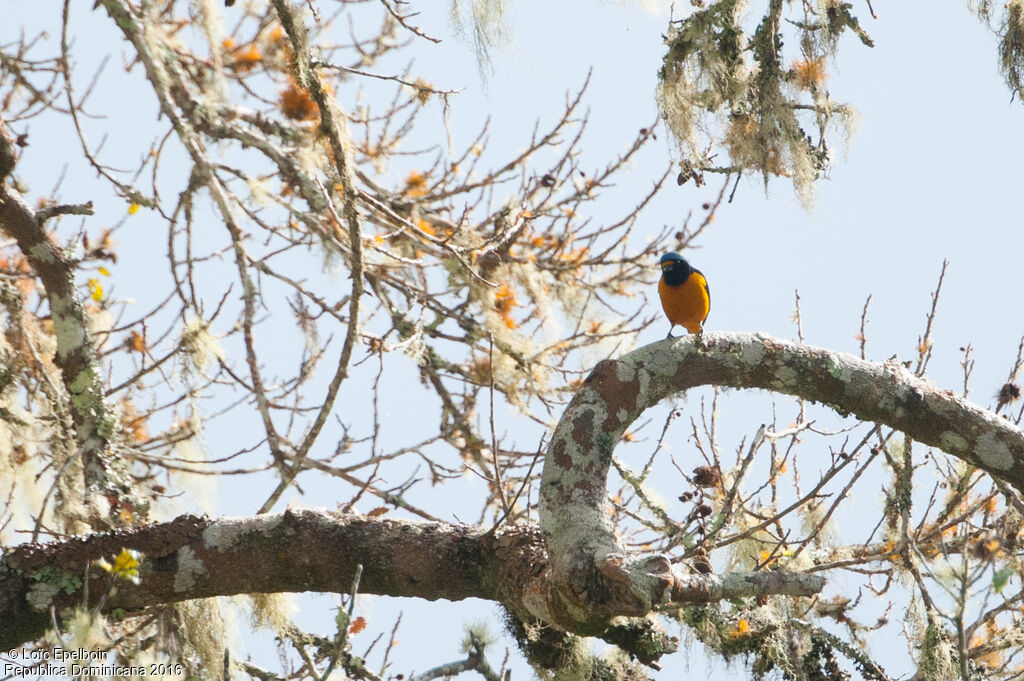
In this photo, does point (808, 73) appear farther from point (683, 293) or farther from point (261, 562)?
point (261, 562)

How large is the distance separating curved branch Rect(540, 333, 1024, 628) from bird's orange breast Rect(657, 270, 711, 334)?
4.38 feet

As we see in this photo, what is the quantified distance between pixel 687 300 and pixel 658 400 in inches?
59.0

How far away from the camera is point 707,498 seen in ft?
10.6

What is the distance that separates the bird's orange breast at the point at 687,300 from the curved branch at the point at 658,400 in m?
1.33

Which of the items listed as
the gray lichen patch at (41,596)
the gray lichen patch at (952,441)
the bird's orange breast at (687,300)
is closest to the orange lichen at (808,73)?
the bird's orange breast at (687,300)

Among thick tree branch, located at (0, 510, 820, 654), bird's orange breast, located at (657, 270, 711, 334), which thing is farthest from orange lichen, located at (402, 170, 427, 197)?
thick tree branch, located at (0, 510, 820, 654)

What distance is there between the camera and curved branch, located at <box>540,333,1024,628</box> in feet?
7.03

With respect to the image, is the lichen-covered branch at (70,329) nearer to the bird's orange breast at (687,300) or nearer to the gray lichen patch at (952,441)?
the bird's orange breast at (687,300)

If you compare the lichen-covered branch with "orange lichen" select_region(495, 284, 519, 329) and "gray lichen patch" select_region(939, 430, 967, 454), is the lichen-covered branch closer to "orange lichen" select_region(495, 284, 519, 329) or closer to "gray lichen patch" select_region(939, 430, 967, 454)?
"orange lichen" select_region(495, 284, 519, 329)

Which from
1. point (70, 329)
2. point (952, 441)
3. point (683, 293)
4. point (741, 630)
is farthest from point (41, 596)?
point (683, 293)

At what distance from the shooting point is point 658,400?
8.32ft

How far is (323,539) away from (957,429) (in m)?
1.60

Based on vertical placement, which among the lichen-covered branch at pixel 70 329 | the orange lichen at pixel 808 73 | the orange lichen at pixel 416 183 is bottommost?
the lichen-covered branch at pixel 70 329

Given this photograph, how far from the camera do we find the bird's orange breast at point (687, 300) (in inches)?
156
